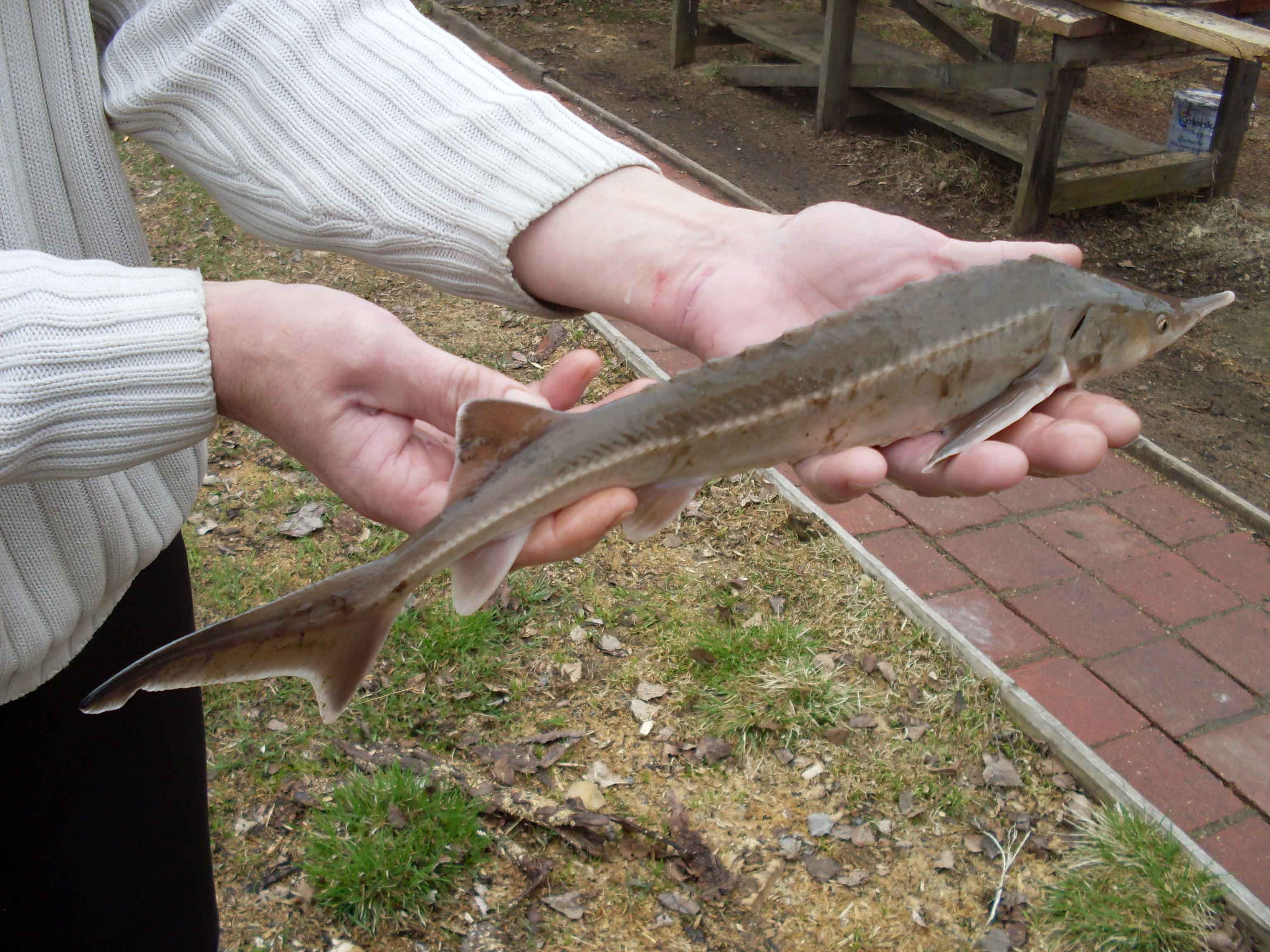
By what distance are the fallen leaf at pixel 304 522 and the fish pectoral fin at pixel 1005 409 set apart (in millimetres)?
2220

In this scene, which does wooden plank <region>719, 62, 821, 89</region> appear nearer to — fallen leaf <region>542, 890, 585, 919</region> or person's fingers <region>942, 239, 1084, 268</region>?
person's fingers <region>942, 239, 1084, 268</region>

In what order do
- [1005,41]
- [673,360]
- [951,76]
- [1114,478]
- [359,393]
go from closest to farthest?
1. [359,393]
2. [1114,478]
3. [673,360]
4. [951,76]
5. [1005,41]

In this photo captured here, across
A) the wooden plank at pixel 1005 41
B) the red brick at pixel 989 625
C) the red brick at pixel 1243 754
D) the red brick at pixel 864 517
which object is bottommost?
the red brick at pixel 864 517

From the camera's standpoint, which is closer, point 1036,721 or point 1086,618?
point 1036,721

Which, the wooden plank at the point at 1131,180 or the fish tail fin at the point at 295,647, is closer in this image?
the fish tail fin at the point at 295,647

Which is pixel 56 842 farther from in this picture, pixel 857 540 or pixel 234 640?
pixel 857 540

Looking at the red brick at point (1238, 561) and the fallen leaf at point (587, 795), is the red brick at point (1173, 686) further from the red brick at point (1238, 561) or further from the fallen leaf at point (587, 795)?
the fallen leaf at point (587, 795)

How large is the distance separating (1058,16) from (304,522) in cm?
398

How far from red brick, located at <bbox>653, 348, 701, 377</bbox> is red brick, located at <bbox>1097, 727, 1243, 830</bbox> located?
198 cm

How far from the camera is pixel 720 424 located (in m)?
1.63

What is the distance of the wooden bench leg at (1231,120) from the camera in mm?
5863

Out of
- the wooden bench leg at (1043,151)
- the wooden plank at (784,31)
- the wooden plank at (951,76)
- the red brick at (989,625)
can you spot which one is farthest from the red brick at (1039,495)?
the wooden plank at (784,31)

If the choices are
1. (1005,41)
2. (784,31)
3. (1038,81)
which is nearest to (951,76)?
(1038,81)

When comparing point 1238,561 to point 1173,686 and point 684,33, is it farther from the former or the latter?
point 684,33
